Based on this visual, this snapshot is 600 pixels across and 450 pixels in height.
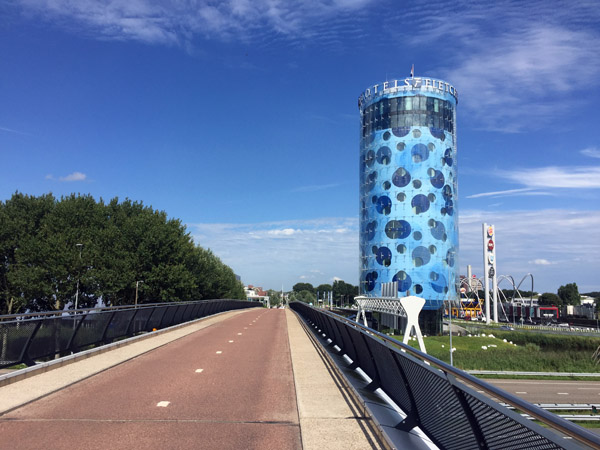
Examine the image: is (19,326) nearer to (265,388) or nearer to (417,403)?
(265,388)

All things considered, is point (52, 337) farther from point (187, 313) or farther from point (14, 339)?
point (187, 313)

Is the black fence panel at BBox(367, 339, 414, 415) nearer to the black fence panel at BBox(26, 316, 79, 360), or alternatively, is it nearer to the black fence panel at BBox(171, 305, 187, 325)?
the black fence panel at BBox(26, 316, 79, 360)

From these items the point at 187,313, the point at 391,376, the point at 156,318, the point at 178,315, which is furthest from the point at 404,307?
the point at 391,376

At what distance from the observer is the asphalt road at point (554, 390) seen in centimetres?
4341

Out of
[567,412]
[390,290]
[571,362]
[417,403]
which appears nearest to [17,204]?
[390,290]

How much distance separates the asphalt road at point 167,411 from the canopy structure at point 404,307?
11.8m

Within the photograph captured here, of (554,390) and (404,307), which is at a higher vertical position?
(404,307)

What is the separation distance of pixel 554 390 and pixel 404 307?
2070cm

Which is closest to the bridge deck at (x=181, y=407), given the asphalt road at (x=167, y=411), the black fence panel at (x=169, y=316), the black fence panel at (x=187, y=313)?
the asphalt road at (x=167, y=411)

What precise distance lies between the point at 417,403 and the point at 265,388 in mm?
4215

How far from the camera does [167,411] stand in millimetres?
8016

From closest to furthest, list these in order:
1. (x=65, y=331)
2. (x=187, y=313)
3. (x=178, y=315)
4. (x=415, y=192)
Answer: (x=65, y=331)
(x=178, y=315)
(x=187, y=313)
(x=415, y=192)

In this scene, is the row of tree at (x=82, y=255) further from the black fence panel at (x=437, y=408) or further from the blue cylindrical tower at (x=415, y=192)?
the black fence panel at (x=437, y=408)

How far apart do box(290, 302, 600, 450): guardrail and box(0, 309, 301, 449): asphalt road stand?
5.37 feet
